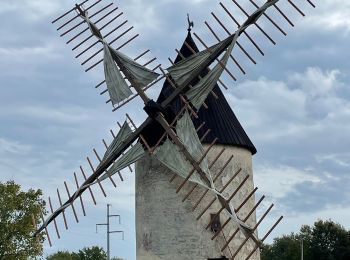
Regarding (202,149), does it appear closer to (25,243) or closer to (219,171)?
(219,171)

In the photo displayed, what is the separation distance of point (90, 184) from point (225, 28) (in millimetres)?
4186

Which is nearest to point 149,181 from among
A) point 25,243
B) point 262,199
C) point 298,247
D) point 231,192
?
point 231,192

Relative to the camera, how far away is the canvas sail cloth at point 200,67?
1310cm

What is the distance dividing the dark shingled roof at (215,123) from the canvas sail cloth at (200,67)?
0.29 metres

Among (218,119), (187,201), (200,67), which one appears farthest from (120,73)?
(187,201)

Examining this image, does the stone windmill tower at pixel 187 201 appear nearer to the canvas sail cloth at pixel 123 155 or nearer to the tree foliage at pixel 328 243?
the canvas sail cloth at pixel 123 155

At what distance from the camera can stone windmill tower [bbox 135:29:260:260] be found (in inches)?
530

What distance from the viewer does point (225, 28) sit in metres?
13.5

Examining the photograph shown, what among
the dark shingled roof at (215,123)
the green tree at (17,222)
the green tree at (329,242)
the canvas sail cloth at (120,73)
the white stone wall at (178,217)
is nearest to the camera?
the white stone wall at (178,217)

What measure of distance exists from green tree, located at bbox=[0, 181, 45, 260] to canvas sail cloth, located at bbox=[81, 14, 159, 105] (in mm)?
14030

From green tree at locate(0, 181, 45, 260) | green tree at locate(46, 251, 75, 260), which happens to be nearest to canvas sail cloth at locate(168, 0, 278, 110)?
green tree at locate(0, 181, 45, 260)

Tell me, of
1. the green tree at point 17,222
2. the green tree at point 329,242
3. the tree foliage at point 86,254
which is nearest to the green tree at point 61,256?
the tree foliage at point 86,254

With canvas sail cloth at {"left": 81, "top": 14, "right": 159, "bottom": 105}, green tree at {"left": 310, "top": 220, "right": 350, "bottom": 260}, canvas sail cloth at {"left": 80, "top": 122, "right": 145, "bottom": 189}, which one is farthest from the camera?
green tree at {"left": 310, "top": 220, "right": 350, "bottom": 260}

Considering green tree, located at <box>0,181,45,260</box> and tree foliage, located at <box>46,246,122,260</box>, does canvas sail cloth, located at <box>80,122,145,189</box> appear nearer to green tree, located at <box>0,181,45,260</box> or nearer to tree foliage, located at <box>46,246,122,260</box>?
green tree, located at <box>0,181,45,260</box>
